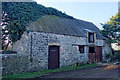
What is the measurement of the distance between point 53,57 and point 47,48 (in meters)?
1.21

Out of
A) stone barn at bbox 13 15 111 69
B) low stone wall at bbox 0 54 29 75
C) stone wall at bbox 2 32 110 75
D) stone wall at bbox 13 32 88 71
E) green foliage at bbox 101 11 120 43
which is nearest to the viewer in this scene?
low stone wall at bbox 0 54 29 75

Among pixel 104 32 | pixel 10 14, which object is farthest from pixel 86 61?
pixel 10 14

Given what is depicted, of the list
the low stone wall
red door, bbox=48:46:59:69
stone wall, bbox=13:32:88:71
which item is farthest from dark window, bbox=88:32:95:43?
the low stone wall

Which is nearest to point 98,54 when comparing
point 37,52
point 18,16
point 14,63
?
point 37,52

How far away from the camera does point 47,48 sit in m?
12.1

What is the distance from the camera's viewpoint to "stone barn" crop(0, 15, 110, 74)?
10.5 meters

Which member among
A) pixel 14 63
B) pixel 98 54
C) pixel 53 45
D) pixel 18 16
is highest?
pixel 18 16

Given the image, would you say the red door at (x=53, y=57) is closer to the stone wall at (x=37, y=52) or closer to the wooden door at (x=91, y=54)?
the stone wall at (x=37, y=52)

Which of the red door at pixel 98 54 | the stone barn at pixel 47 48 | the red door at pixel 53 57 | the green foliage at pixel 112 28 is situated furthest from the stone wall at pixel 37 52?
the green foliage at pixel 112 28

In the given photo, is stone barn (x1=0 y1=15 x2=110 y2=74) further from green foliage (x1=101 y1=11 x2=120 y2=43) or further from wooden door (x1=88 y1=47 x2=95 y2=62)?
green foliage (x1=101 y1=11 x2=120 y2=43)

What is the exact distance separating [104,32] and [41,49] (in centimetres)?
1345

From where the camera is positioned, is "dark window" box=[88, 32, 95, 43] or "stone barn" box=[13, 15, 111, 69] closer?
"stone barn" box=[13, 15, 111, 69]

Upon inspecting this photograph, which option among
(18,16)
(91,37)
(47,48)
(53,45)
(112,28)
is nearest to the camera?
(18,16)

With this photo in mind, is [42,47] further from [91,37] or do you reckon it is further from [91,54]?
[91,37]
